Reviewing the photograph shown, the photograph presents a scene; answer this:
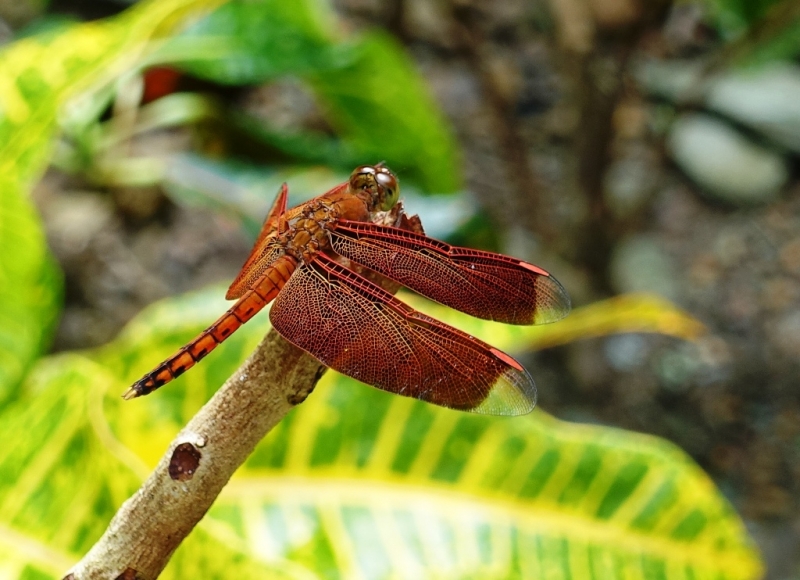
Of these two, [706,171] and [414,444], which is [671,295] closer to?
[706,171]

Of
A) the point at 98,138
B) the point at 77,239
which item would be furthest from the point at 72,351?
the point at 98,138

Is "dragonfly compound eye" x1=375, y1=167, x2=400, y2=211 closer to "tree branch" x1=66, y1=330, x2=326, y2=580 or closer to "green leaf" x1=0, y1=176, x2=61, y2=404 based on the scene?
"tree branch" x1=66, y1=330, x2=326, y2=580

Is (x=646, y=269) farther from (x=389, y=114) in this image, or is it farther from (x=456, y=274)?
(x=456, y=274)

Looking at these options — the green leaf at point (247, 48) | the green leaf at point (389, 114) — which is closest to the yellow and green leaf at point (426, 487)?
the green leaf at point (247, 48)

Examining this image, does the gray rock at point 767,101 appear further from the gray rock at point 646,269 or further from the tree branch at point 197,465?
the tree branch at point 197,465

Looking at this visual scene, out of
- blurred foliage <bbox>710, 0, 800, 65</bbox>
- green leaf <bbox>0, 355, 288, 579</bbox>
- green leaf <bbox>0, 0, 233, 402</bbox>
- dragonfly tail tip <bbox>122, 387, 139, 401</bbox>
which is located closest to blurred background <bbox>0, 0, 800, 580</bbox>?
blurred foliage <bbox>710, 0, 800, 65</bbox>

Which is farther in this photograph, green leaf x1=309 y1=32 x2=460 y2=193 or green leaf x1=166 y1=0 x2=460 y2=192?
green leaf x1=309 y1=32 x2=460 y2=193

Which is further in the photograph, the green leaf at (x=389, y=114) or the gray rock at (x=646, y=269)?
the gray rock at (x=646, y=269)
